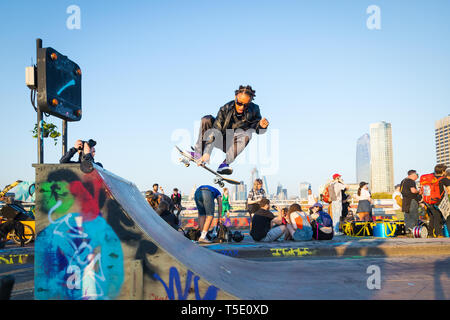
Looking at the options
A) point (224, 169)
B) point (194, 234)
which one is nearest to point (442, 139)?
point (194, 234)

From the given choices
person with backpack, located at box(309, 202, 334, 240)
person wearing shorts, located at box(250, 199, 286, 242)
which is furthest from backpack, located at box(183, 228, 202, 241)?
person with backpack, located at box(309, 202, 334, 240)

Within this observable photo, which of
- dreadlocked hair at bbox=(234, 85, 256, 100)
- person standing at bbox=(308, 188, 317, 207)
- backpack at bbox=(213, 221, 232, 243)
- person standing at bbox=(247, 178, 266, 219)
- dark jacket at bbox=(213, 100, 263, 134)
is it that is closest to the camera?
dreadlocked hair at bbox=(234, 85, 256, 100)

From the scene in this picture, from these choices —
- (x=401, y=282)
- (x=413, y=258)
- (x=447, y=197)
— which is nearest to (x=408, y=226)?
(x=447, y=197)

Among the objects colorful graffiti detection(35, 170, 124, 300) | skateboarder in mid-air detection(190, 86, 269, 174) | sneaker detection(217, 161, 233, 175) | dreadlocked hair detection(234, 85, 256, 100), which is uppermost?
dreadlocked hair detection(234, 85, 256, 100)

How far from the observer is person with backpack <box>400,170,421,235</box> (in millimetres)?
10117

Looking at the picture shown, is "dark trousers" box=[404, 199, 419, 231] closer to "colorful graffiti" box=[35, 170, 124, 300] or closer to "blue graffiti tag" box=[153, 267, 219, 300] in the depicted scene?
"blue graffiti tag" box=[153, 267, 219, 300]

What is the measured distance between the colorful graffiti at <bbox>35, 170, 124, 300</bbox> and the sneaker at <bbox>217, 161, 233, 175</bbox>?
13.2 ft

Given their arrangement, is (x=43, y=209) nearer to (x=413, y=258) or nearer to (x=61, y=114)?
(x=61, y=114)

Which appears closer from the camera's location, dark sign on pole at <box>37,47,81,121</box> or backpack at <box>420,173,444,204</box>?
dark sign on pole at <box>37,47,81,121</box>

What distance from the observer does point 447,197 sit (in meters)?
8.99

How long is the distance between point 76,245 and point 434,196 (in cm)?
893

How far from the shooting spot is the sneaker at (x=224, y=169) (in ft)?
23.1

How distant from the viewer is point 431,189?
30.6 feet
